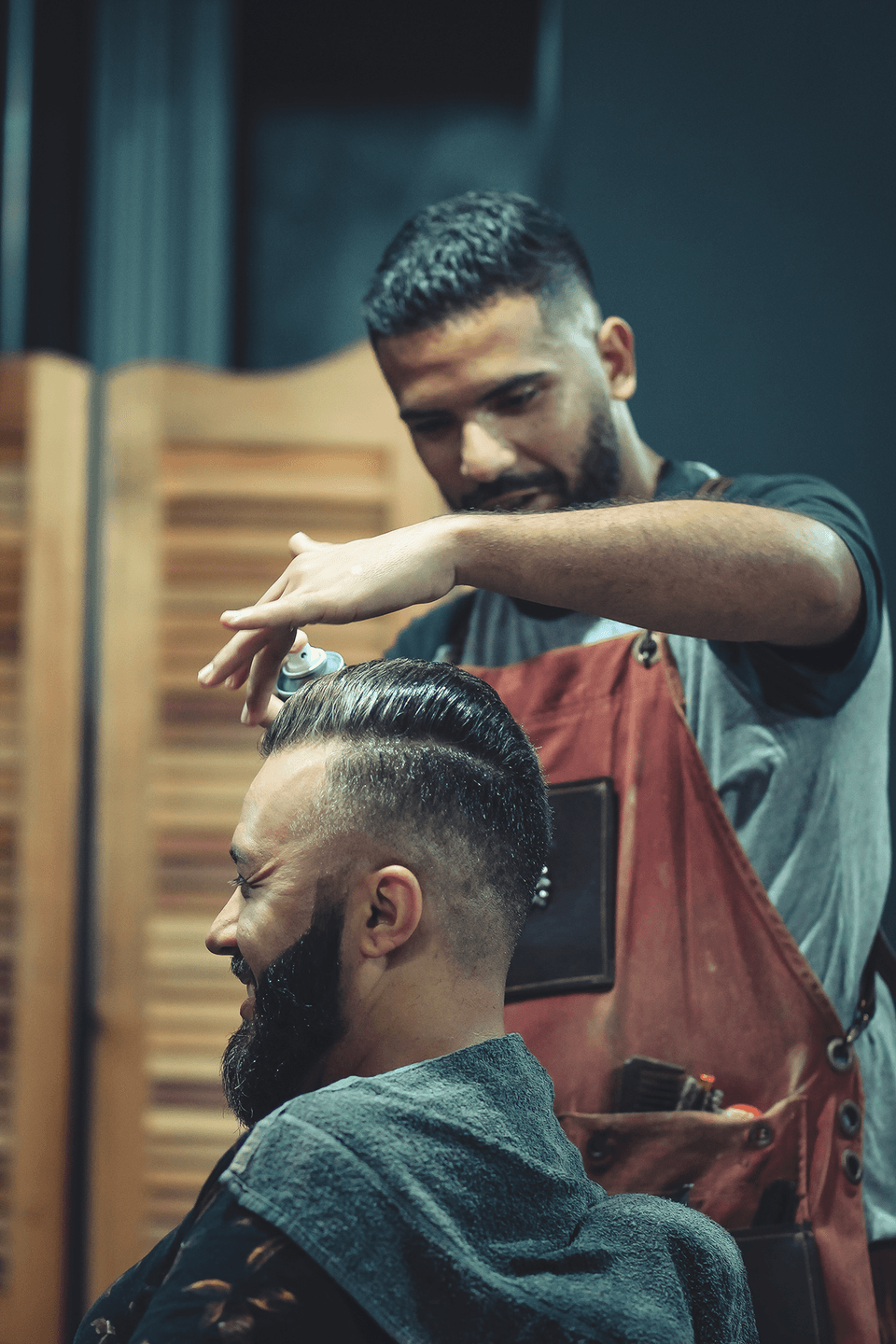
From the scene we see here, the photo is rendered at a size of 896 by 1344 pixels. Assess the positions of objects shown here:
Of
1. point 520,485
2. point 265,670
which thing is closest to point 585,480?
point 520,485

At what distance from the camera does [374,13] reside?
104 inches

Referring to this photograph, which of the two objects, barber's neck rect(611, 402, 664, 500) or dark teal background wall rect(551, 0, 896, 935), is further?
dark teal background wall rect(551, 0, 896, 935)

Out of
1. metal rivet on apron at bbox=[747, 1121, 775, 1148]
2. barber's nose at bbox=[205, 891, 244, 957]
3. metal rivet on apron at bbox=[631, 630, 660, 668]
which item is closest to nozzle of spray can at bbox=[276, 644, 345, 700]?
barber's nose at bbox=[205, 891, 244, 957]

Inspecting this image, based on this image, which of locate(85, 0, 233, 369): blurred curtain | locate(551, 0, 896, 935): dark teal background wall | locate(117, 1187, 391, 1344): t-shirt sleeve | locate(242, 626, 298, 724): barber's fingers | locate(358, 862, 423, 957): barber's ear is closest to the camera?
locate(117, 1187, 391, 1344): t-shirt sleeve

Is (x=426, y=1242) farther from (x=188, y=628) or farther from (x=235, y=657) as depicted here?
(x=188, y=628)

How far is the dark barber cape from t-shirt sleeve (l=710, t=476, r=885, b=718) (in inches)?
20.5

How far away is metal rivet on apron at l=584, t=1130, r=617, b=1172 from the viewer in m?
1.24

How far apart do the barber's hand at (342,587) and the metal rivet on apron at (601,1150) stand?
578 mm

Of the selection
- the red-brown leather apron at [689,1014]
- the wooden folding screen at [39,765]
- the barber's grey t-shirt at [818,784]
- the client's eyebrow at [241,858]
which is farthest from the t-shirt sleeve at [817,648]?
the wooden folding screen at [39,765]

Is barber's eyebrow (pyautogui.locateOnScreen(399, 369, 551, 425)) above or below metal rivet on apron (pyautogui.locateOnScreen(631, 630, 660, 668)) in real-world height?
above

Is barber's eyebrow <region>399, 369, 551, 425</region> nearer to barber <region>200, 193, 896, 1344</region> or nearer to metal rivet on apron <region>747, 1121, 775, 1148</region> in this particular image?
barber <region>200, 193, 896, 1344</region>

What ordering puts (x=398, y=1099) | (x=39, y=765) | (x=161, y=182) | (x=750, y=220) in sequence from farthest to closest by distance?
1. (x=161, y=182)
2. (x=39, y=765)
3. (x=750, y=220)
4. (x=398, y=1099)

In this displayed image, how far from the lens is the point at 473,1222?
2.93 ft

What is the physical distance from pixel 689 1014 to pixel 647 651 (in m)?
0.39
